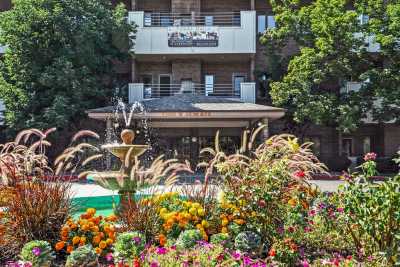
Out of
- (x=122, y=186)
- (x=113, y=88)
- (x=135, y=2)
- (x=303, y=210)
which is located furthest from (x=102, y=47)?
(x=303, y=210)

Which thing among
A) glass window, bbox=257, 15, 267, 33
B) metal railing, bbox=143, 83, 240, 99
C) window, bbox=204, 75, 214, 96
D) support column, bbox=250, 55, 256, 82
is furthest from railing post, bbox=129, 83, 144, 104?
glass window, bbox=257, 15, 267, 33

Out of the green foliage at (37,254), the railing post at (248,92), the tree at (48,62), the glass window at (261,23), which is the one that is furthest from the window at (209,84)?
the green foliage at (37,254)

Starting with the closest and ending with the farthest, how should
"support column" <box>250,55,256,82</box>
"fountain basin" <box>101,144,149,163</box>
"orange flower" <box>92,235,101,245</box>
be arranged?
1. "orange flower" <box>92,235,101,245</box>
2. "fountain basin" <box>101,144,149,163</box>
3. "support column" <box>250,55,256,82</box>

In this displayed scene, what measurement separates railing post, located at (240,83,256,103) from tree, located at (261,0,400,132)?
166 centimetres

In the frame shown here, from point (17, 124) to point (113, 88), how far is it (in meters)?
5.81

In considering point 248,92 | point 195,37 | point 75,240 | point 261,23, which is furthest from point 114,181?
point 261,23

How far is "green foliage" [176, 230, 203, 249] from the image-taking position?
224 inches

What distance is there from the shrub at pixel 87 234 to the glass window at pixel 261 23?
2431 centimetres

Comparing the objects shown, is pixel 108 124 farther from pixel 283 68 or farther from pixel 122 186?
pixel 122 186

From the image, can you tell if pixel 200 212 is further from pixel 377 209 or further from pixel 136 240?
pixel 377 209

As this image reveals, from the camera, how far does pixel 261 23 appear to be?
94.2ft

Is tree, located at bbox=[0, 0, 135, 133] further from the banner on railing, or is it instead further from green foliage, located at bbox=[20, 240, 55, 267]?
green foliage, located at bbox=[20, 240, 55, 267]

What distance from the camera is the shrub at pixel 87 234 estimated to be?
568 cm

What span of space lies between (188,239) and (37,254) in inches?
70.9
